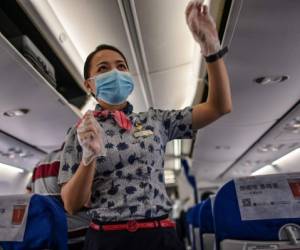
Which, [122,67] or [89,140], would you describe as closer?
[89,140]

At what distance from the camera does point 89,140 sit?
37.1 inches

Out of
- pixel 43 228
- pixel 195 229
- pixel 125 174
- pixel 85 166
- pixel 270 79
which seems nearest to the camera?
pixel 85 166

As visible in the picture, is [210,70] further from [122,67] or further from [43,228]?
[43,228]

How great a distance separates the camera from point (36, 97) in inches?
123

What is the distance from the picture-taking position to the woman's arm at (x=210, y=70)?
1.15 metres

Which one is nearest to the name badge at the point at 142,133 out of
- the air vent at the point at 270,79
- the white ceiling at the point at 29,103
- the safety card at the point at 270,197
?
the safety card at the point at 270,197

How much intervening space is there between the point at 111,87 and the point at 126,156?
0.32m

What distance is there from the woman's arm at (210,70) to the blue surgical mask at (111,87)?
300 millimetres

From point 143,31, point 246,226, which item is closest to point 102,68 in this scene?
point 246,226

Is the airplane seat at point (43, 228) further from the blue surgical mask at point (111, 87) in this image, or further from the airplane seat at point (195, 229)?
the airplane seat at point (195, 229)

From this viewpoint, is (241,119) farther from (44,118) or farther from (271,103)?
(44,118)

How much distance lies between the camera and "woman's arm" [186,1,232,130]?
1.15 metres

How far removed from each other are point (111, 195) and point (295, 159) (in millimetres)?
6916

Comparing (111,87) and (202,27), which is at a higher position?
(202,27)
